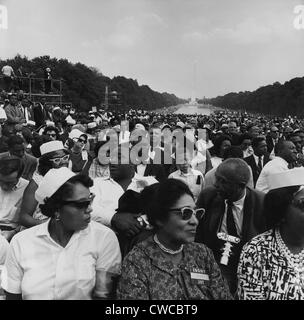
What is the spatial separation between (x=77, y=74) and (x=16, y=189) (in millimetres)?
46551

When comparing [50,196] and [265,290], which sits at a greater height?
[50,196]

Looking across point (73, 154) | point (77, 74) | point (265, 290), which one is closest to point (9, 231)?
point (265, 290)

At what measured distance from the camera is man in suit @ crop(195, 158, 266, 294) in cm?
387

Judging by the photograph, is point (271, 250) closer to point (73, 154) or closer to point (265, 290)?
point (265, 290)

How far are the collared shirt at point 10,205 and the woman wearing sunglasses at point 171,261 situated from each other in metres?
2.07

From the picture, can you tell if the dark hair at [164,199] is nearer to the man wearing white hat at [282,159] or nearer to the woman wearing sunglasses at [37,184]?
the woman wearing sunglasses at [37,184]

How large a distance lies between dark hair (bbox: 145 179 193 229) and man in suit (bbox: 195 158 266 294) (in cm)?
90

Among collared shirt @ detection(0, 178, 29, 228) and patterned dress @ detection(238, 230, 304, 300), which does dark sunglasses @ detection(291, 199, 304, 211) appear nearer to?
patterned dress @ detection(238, 230, 304, 300)

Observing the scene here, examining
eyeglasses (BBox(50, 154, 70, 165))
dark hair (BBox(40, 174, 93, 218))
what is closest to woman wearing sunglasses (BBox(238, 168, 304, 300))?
dark hair (BBox(40, 174, 93, 218))

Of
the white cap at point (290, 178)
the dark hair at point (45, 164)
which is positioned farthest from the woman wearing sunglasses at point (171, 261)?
the dark hair at point (45, 164)

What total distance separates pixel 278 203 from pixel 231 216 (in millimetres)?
963

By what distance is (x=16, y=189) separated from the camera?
16.2ft

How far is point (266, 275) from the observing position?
2916 mm

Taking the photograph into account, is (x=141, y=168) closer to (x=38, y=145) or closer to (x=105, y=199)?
(x=38, y=145)
